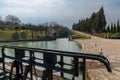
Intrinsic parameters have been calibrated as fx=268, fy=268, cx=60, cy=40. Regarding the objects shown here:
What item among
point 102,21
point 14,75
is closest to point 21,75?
point 14,75

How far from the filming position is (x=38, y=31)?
9719 cm

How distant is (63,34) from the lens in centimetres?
11194

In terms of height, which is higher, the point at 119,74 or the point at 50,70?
the point at 50,70

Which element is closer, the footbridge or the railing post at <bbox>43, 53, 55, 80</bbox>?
the footbridge

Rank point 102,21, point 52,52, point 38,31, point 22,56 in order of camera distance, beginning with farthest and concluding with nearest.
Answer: point 38,31 → point 102,21 → point 22,56 → point 52,52

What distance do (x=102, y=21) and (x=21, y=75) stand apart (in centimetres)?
7088

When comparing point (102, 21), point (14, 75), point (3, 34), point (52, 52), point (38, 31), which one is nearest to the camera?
point (52, 52)

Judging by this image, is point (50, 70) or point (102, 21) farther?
point (102, 21)

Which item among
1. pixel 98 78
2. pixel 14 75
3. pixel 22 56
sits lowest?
pixel 98 78

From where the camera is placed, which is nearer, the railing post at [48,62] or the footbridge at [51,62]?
the footbridge at [51,62]

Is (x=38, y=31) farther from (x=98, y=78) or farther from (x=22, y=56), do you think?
(x=22, y=56)

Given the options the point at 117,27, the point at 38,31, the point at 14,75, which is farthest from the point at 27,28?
the point at 14,75

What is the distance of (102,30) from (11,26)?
3861 cm

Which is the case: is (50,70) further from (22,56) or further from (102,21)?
(102,21)
